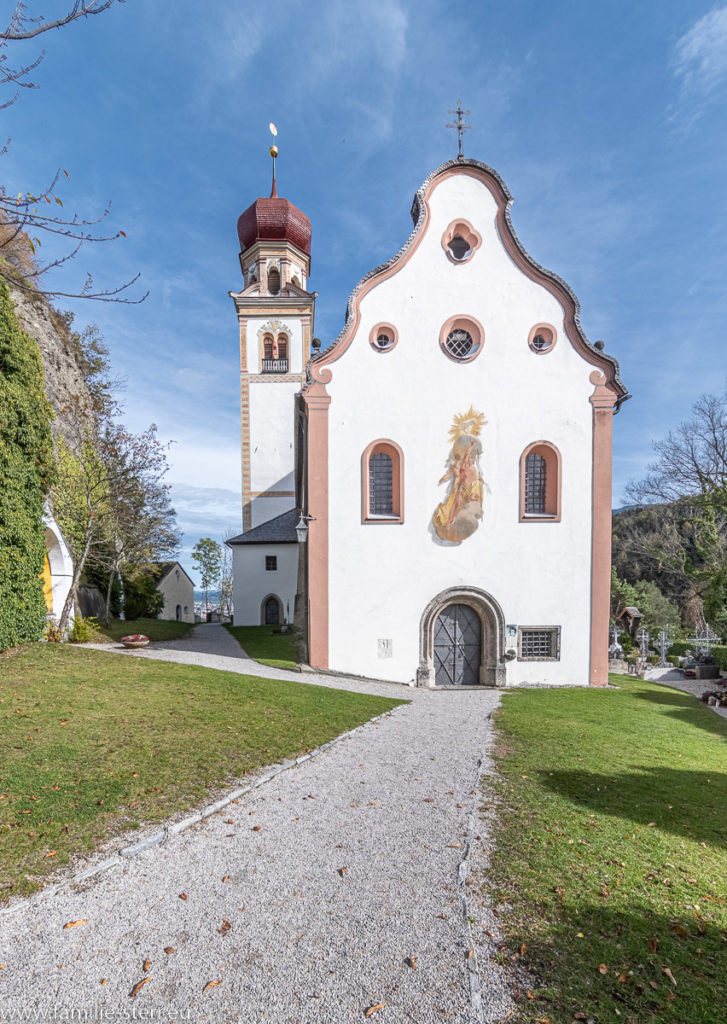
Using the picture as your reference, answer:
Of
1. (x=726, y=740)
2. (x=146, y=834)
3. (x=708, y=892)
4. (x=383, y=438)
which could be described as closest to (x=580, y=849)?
(x=708, y=892)

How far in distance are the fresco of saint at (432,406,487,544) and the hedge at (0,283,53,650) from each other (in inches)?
445

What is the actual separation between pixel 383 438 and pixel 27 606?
429 inches

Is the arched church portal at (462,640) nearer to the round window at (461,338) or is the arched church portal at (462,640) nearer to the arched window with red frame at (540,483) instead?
the arched window with red frame at (540,483)

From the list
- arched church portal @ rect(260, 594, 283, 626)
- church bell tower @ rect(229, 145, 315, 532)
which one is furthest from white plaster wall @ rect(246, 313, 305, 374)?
arched church portal @ rect(260, 594, 283, 626)

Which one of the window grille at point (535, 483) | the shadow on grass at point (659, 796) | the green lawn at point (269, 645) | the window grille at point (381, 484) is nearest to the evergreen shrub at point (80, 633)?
the green lawn at point (269, 645)

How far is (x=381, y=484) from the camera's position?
1609 cm

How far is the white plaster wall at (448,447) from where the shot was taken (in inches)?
609

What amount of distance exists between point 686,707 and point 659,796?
8.82 metres

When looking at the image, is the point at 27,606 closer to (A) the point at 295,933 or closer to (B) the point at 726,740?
(A) the point at 295,933

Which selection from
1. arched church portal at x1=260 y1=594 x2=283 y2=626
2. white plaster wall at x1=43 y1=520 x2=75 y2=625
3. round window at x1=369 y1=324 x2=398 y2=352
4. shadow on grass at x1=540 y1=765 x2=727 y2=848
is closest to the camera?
shadow on grass at x1=540 y1=765 x2=727 y2=848

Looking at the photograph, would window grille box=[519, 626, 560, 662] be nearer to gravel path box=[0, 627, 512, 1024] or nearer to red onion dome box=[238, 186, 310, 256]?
gravel path box=[0, 627, 512, 1024]

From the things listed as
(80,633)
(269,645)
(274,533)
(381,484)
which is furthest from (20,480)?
(274,533)

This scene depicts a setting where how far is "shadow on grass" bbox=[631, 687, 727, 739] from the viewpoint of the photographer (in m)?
12.1

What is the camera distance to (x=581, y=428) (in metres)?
16.0
